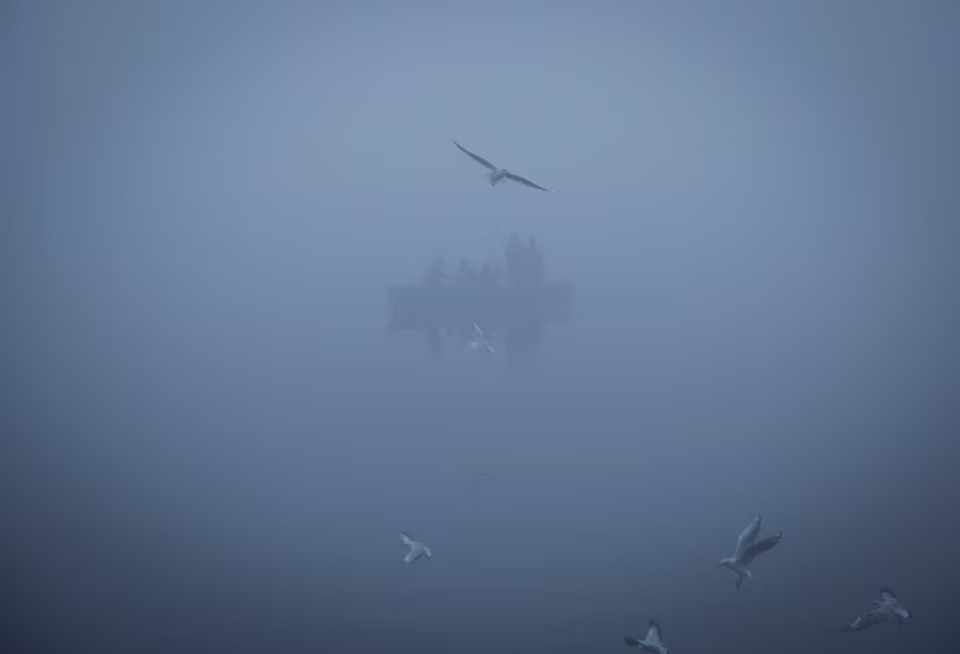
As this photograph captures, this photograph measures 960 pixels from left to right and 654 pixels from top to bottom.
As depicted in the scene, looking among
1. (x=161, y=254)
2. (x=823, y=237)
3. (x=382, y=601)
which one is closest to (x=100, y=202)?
(x=161, y=254)

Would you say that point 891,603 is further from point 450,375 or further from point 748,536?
point 450,375

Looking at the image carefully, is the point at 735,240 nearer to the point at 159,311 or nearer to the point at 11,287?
the point at 159,311

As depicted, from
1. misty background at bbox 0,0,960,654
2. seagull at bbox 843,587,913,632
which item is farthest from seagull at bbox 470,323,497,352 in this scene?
seagull at bbox 843,587,913,632

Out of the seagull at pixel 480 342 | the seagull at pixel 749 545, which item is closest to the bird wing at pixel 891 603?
the seagull at pixel 749 545

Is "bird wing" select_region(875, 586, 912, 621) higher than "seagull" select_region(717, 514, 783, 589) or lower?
higher

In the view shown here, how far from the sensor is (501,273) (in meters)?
2.55

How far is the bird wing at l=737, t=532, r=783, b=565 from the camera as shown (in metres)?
1.60

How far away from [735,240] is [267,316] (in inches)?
104

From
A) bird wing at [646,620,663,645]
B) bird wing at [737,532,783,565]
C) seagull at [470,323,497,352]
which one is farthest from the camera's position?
seagull at [470,323,497,352]

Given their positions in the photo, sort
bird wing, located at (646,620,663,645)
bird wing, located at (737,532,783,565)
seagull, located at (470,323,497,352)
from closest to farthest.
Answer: bird wing, located at (737,532,783,565)
bird wing, located at (646,620,663,645)
seagull, located at (470,323,497,352)

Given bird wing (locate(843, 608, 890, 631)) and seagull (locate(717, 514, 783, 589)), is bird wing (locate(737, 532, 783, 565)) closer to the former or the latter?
seagull (locate(717, 514, 783, 589))

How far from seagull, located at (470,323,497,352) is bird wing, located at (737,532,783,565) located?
136cm

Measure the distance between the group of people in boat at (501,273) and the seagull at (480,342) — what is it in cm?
23

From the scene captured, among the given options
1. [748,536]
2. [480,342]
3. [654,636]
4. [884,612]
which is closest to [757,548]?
[748,536]
